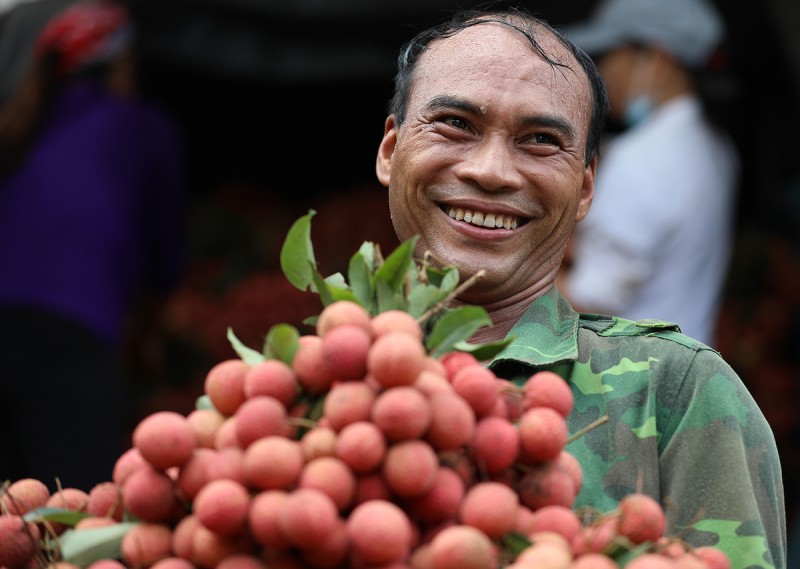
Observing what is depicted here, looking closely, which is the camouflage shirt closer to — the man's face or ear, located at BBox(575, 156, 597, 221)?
the man's face

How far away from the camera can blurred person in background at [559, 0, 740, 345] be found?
4387mm

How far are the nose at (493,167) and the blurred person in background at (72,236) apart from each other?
7.17 ft

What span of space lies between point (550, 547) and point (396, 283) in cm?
49

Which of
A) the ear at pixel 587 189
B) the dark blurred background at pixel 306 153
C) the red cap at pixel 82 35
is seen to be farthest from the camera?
the dark blurred background at pixel 306 153

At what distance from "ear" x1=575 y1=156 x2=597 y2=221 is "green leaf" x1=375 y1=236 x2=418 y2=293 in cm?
67

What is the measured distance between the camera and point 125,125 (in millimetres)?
4609

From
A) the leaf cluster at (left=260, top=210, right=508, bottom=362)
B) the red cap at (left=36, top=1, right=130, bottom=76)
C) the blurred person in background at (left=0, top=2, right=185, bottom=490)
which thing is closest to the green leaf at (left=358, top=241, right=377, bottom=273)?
the leaf cluster at (left=260, top=210, right=508, bottom=362)

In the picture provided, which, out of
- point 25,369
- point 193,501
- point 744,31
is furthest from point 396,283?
point 744,31

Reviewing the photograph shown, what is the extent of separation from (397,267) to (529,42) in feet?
1.97

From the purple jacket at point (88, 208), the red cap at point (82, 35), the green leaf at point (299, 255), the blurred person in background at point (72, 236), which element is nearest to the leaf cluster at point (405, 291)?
the green leaf at point (299, 255)

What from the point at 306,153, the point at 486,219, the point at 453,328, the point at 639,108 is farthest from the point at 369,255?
the point at 306,153

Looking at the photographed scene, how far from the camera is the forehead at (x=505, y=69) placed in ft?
7.16

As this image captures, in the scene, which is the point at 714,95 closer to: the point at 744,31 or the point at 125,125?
the point at 744,31

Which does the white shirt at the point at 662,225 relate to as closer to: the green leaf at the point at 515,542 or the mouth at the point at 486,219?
the mouth at the point at 486,219
